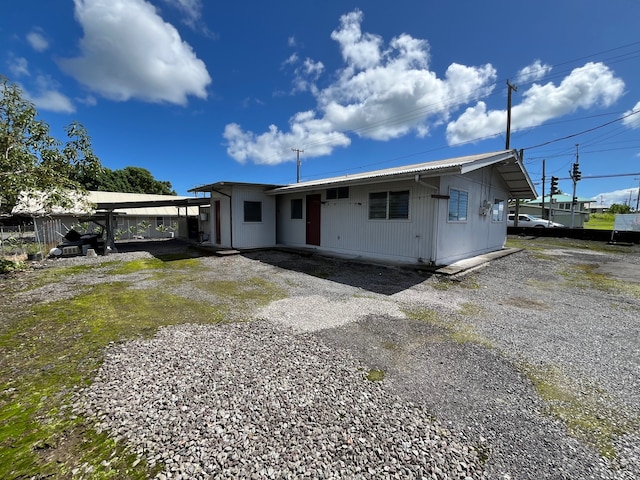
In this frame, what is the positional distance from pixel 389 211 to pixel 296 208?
4.31 meters

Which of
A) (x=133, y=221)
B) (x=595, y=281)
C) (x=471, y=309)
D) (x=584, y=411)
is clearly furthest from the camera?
(x=133, y=221)

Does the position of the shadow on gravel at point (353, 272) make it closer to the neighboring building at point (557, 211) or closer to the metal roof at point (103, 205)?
the metal roof at point (103, 205)

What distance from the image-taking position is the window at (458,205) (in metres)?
7.69

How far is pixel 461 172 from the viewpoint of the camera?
19.9ft

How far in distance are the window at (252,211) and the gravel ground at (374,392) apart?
703cm

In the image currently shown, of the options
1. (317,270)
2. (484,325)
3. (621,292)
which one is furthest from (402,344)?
(621,292)

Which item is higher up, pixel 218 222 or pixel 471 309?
pixel 218 222

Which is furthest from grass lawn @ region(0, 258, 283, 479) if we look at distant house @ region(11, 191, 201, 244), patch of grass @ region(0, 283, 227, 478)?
distant house @ region(11, 191, 201, 244)

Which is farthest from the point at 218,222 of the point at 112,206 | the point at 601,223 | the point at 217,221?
the point at 601,223

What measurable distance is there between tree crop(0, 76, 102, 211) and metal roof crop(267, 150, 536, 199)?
6003 mm

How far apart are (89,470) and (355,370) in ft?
6.42

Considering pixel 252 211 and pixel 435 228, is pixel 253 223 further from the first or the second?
pixel 435 228

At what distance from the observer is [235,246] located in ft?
34.9

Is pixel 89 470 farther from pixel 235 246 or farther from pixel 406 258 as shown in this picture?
pixel 235 246
